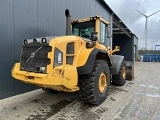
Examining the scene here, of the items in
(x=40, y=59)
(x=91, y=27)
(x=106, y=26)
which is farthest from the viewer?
(x=106, y=26)

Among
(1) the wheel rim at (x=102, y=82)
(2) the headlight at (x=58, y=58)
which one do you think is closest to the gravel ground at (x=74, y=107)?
(1) the wheel rim at (x=102, y=82)

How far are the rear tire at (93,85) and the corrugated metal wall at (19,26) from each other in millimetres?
2337

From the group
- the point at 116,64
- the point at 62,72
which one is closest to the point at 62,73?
the point at 62,72

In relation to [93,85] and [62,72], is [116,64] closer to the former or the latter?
[93,85]

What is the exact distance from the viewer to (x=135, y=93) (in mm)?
7125

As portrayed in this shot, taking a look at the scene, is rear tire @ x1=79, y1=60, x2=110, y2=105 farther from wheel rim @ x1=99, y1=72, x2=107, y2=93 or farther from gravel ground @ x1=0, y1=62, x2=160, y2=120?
gravel ground @ x1=0, y1=62, x2=160, y2=120

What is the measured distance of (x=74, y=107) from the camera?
542 cm

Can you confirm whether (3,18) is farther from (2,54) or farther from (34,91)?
(34,91)

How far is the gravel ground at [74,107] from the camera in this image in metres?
4.73

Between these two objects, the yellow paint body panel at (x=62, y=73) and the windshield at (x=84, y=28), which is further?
the windshield at (x=84, y=28)

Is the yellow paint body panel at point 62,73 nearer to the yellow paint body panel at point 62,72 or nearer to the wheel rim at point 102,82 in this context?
the yellow paint body panel at point 62,72

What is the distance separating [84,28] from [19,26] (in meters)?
2.06

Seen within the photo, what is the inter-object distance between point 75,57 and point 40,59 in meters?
0.87

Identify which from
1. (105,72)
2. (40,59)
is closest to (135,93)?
(105,72)
